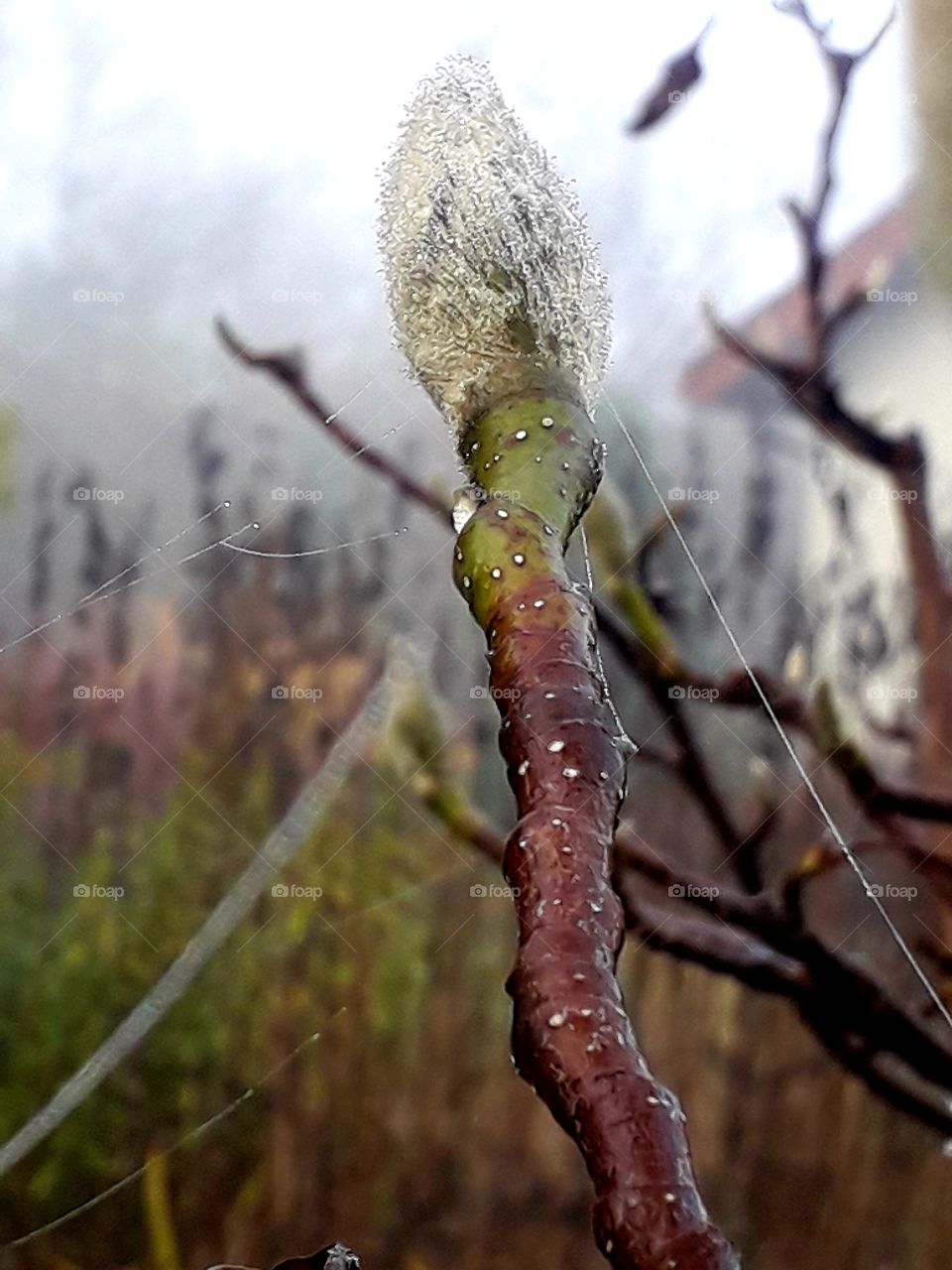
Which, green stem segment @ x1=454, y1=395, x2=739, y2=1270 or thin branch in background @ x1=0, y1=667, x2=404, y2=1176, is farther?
thin branch in background @ x1=0, y1=667, x2=404, y2=1176

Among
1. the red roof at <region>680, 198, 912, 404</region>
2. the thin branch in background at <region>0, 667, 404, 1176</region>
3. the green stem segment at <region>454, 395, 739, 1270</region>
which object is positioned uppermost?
the red roof at <region>680, 198, 912, 404</region>

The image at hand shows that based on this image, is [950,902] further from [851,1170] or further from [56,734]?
[56,734]

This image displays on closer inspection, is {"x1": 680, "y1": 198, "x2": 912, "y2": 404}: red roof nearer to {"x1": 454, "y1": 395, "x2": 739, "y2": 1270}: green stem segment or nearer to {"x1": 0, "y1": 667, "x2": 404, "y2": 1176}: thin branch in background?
{"x1": 0, "y1": 667, "x2": 404, "y2": 1176}: thin branch in background

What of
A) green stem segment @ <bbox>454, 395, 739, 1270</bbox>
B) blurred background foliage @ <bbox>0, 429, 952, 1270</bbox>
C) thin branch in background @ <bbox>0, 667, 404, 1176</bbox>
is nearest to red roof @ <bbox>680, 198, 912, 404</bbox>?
blurred background foliage @ <bbox>0, 429, 952, 1270</bbox>

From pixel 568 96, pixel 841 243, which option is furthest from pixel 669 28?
pixel 841 243

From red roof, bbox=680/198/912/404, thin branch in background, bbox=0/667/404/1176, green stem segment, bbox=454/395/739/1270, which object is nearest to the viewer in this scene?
green stem segment, bbox=454/395/739/1270

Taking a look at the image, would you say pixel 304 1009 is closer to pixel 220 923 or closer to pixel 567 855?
pixel 220 923

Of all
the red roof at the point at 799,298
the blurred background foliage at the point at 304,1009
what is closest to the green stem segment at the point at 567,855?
the blurred background foliage at the point at 304,1009

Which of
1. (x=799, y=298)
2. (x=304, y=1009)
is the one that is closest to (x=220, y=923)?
(x=304, y=1009)
